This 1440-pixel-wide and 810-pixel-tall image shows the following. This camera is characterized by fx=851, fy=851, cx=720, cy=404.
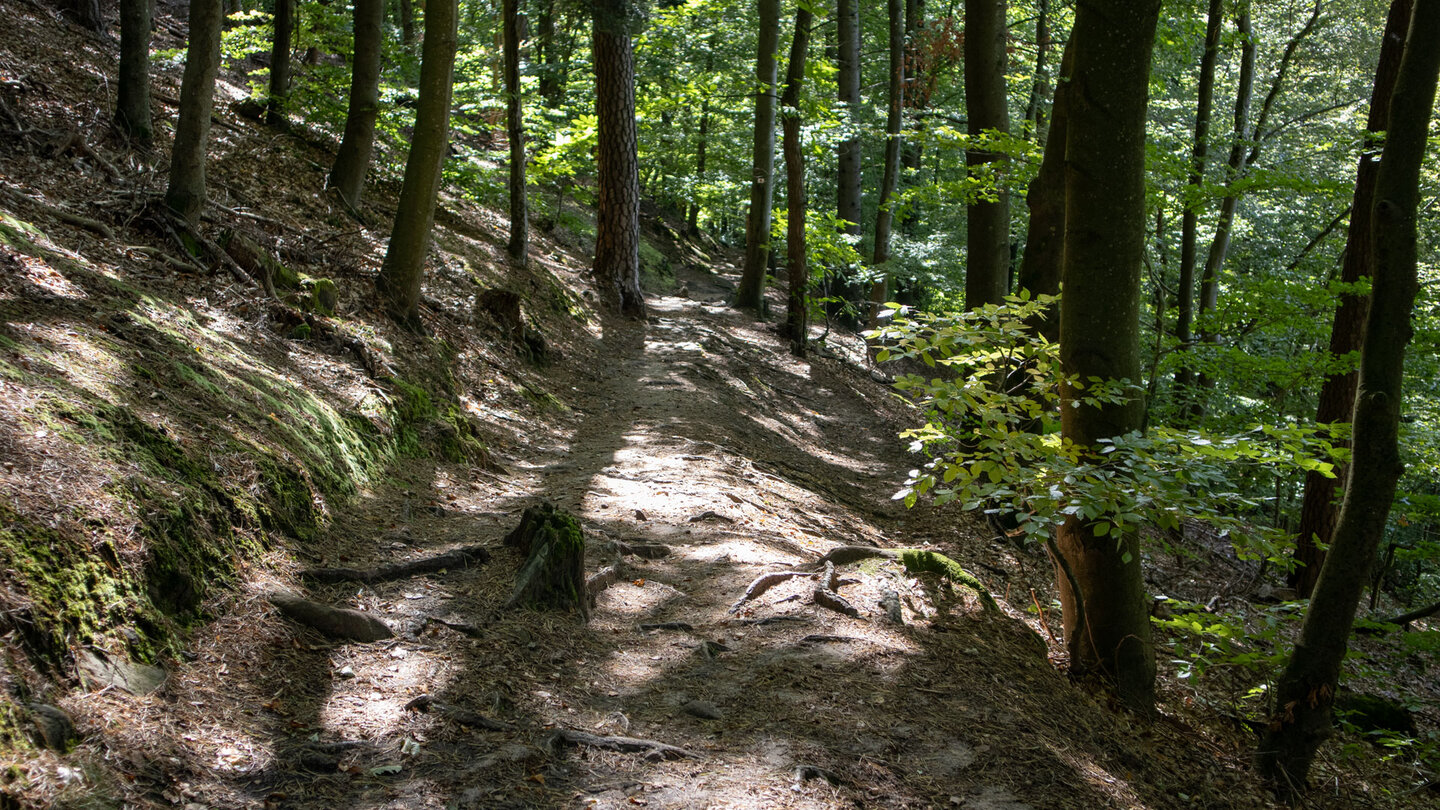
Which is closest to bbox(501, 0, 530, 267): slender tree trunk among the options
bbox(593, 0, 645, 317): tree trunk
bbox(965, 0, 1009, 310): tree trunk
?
bbox(593, 0, 645, 317): tree trunk

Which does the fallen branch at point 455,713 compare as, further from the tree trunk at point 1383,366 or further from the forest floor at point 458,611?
the tree trunk at point 1383,366

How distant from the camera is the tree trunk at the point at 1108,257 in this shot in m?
4.45

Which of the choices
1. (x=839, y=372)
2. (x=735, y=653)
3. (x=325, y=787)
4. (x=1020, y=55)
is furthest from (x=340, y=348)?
(x=1020, y=55)

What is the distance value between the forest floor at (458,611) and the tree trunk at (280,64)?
2.04m

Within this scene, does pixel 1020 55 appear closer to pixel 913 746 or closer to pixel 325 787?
pixel 913 746

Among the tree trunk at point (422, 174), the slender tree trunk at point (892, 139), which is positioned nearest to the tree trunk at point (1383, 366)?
the tree trunk at point (422, 174)

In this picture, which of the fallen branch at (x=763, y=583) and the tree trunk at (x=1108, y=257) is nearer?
the tree trunk at (x=1108, y=257)

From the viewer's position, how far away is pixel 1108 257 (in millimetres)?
4523

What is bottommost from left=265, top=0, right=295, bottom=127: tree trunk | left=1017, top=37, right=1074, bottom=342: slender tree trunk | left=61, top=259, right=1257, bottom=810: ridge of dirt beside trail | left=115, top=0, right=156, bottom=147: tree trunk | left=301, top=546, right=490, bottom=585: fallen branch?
left=61, top=259, right=1257, bottom=810: ridge of dirt beside trail

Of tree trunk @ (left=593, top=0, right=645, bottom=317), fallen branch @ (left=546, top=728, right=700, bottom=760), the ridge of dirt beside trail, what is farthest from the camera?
tree trunk @ (left=593, top=0, right=645, bottom=317)

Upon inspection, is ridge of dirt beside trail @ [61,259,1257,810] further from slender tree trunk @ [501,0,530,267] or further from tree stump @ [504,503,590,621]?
slender tree trunk @ [501,0,530,267]

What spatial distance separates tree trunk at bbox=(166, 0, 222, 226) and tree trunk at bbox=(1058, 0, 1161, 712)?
239 inches

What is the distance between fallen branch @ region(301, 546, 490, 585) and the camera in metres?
4.21

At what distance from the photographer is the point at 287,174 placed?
9.77 m
